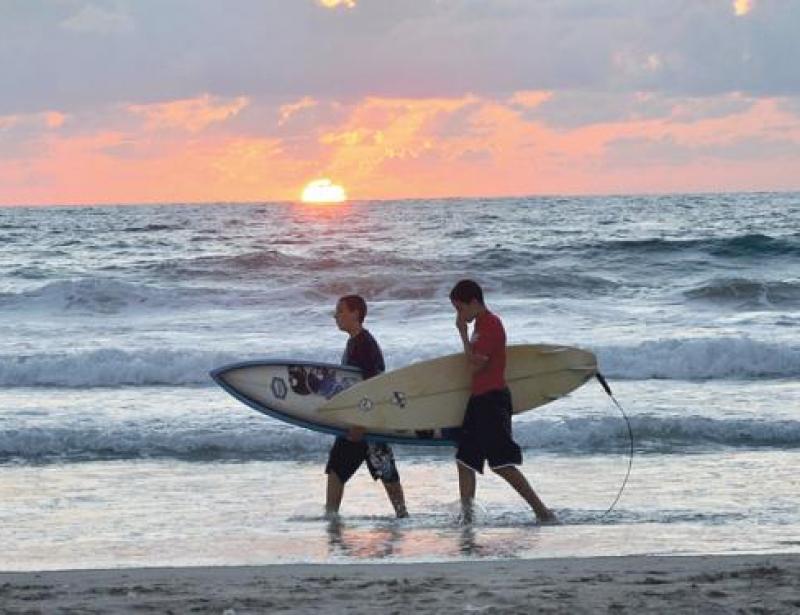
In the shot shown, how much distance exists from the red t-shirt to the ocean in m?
0.88

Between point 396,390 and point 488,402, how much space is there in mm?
A: 833

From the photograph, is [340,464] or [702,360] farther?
[702,360]

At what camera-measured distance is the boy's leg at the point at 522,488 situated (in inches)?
326

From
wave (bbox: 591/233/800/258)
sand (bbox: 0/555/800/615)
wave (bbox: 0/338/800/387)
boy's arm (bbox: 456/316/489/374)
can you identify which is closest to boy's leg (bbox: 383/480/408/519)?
boy's arm (bbox: 456/316/489/374)

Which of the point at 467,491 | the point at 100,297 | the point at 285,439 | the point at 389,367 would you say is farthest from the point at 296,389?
the point at 100,297

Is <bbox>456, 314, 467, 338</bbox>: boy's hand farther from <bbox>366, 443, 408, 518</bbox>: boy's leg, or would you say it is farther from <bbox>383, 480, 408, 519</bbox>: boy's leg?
<bbox>383, 480, 408, 519</bbox>: boy's leg

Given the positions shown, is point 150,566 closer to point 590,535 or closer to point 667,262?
point 590,535

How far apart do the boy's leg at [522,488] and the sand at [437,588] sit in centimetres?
149

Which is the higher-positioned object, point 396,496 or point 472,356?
point 472,356

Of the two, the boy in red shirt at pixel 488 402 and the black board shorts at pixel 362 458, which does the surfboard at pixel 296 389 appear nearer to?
the black board shorts at pixel 362 458

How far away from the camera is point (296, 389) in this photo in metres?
9.19

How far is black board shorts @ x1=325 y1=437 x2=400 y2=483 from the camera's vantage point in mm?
8523

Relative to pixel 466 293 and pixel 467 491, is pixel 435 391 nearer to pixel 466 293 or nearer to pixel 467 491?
pixel 467 491

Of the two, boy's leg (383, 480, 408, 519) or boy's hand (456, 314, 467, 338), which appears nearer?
boy's hand (456, 314, 467, 338)
